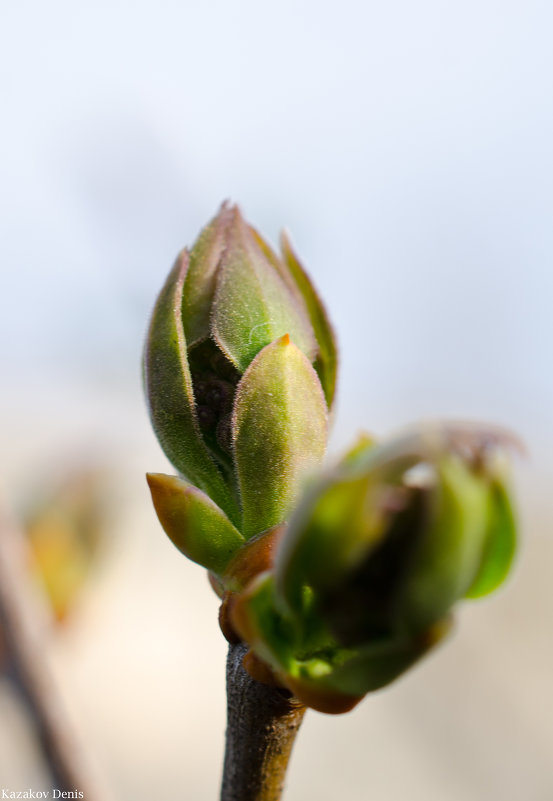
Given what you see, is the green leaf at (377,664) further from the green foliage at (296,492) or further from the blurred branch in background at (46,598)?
the blurred branch in background at (46,598)

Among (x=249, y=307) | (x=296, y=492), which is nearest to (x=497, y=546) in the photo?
(x=296, y=492)

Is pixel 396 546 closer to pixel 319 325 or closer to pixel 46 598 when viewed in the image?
pixel 319 325

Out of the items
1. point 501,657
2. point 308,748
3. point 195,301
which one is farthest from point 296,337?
point 501,657

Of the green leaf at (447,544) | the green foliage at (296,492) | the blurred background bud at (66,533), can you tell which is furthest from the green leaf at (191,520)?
the blurred background bud at (66,533)

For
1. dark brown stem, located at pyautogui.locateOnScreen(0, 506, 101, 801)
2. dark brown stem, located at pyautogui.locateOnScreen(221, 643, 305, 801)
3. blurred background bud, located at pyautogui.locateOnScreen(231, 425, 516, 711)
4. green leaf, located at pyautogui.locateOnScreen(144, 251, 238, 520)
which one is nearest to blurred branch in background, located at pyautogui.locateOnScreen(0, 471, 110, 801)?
dark brown stem, located at pyautogui.locateOnScreen(0, 506, 101, 801)

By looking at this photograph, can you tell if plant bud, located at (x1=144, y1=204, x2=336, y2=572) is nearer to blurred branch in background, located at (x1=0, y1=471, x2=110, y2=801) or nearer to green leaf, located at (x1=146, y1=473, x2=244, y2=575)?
green leaf, located at (x1=146, y1=473, x2=244, y2=575)

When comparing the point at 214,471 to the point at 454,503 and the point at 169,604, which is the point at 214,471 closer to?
the point at 454,503
